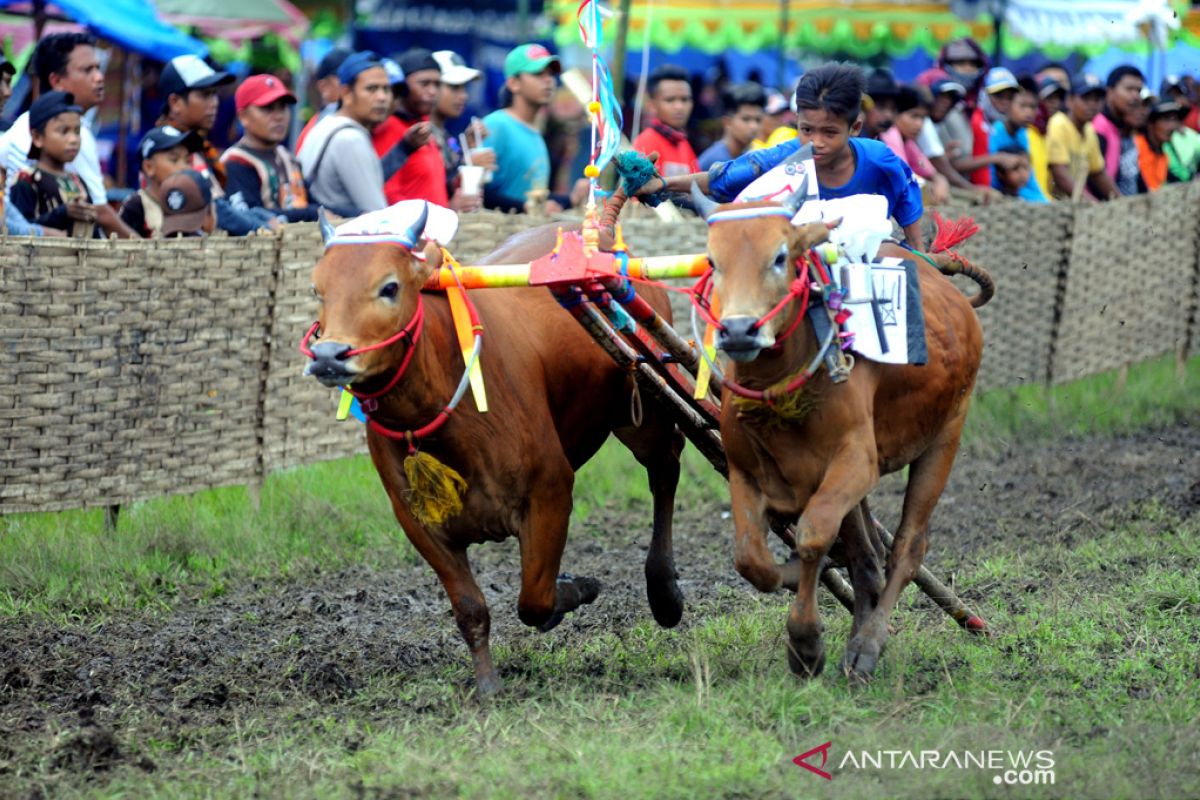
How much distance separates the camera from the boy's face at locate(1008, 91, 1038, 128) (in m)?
14.9

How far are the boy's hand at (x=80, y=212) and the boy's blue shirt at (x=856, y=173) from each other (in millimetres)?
3365

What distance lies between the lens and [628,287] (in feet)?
20.0

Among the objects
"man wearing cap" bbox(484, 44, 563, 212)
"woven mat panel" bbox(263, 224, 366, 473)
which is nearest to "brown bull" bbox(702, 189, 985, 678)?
"woven mat panel" bbox(263, 224, 366, 473)

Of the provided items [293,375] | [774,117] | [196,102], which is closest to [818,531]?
[293,375]

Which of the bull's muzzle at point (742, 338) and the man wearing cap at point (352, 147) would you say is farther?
the man wearing cap at point (352, 147)

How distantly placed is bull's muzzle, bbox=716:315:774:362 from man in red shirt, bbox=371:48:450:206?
4839 millimetres

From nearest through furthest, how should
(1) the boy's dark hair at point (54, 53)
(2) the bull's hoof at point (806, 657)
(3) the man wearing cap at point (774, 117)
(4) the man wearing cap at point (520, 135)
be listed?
(2) the bull's hoof at point (806, 657), (1) the boy's dark hair at point (54, 53), (4) the man wearing cap at point (520, 135), (3) the man wearing cap at point (774, 117)

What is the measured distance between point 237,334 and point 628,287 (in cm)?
335

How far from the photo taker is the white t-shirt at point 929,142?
511 inches

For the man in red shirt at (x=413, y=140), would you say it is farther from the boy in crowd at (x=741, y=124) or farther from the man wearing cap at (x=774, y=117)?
the man wearing cap at (x=774, y=117)

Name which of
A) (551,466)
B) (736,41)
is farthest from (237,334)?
(736,41)

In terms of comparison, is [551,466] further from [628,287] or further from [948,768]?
[948,768]

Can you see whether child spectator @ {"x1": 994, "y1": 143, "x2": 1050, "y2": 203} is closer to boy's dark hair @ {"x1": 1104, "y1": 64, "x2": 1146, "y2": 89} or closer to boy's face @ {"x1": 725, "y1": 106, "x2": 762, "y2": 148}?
boy's dark hair @ {"x1": 1104, "y1": 64, "x2": 1146, "y2": 89}

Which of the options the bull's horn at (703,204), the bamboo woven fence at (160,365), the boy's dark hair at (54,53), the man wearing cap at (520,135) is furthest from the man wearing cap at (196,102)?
the bull's horn at (703,204)
